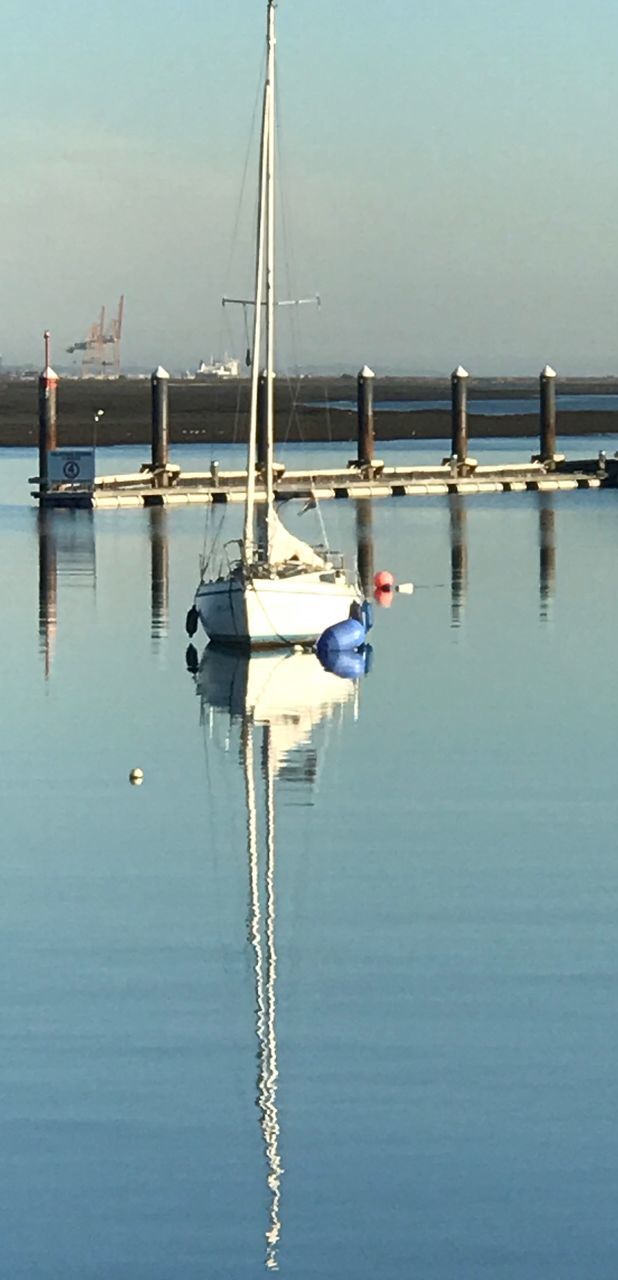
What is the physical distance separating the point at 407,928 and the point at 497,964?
1189 mm

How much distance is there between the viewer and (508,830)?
20.2 m

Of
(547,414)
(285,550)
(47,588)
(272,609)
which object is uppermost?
(547,414)

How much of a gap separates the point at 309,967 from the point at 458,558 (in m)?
33.8

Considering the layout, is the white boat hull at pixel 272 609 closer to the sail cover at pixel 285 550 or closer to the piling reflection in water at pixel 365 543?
the sail cover at pixel 285 550

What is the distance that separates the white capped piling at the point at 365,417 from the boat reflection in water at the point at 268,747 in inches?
1446

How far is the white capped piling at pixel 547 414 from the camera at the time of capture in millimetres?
74688

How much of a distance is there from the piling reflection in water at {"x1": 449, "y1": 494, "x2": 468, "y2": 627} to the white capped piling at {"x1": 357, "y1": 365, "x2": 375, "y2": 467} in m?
2.62

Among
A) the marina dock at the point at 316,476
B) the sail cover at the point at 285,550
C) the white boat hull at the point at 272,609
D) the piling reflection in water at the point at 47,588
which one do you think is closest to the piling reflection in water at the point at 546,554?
the marina dock at the point at 316,476

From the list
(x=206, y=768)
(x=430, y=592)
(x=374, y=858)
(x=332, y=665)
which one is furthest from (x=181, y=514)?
(x=374, y=858)

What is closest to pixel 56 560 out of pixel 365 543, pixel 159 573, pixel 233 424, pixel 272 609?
pixel 159 573

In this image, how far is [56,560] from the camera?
159 feet

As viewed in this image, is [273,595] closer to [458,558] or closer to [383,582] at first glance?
[383,582]

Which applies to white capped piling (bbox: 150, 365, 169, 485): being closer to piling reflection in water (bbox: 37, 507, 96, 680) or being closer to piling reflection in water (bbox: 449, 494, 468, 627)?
piling reflection in water (bbox: 37, 507, 96, 680)

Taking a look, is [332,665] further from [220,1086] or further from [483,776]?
[220,1086]
